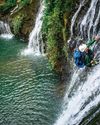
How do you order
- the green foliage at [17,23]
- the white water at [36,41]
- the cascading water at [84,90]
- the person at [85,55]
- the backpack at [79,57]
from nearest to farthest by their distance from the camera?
the cascading water at [84,90] < the person at [85,55] < the backpack at [79,57] < the white water at [36,41] < the green foliage at [17,23]

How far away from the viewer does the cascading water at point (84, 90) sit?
47.1 ft

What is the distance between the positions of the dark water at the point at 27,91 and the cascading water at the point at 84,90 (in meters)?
0.68

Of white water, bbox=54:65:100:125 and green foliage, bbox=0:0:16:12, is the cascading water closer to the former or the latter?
white water, bbox=54:65:100:125

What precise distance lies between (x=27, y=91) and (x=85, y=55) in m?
4.49

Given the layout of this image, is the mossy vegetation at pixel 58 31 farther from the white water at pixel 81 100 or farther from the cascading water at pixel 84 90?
the white water at pixel 81 100

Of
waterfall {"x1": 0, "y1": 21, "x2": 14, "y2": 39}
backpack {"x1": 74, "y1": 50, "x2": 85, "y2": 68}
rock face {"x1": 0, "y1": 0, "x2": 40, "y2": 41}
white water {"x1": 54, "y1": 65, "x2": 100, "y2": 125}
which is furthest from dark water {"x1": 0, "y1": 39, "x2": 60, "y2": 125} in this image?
waterfall {"x1": 0, "y1": 21, "x2": 14, "y2": 39}

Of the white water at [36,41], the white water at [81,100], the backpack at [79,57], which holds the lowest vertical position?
the white water at [36,41]

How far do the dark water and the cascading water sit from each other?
0.68m

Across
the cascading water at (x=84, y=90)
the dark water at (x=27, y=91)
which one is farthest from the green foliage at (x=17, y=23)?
the cascading water at (x=84, y=90)

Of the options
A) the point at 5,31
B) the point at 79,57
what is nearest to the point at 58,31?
the point at 79,57

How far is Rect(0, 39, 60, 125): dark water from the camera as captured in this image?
55.2 feet

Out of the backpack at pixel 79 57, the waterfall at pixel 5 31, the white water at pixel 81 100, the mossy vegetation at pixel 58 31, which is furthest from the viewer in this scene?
the waterfall at pixel 5 31

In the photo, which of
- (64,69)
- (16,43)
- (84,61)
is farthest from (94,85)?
(16,43)

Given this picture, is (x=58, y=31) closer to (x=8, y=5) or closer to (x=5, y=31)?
(x=5, y=31)
